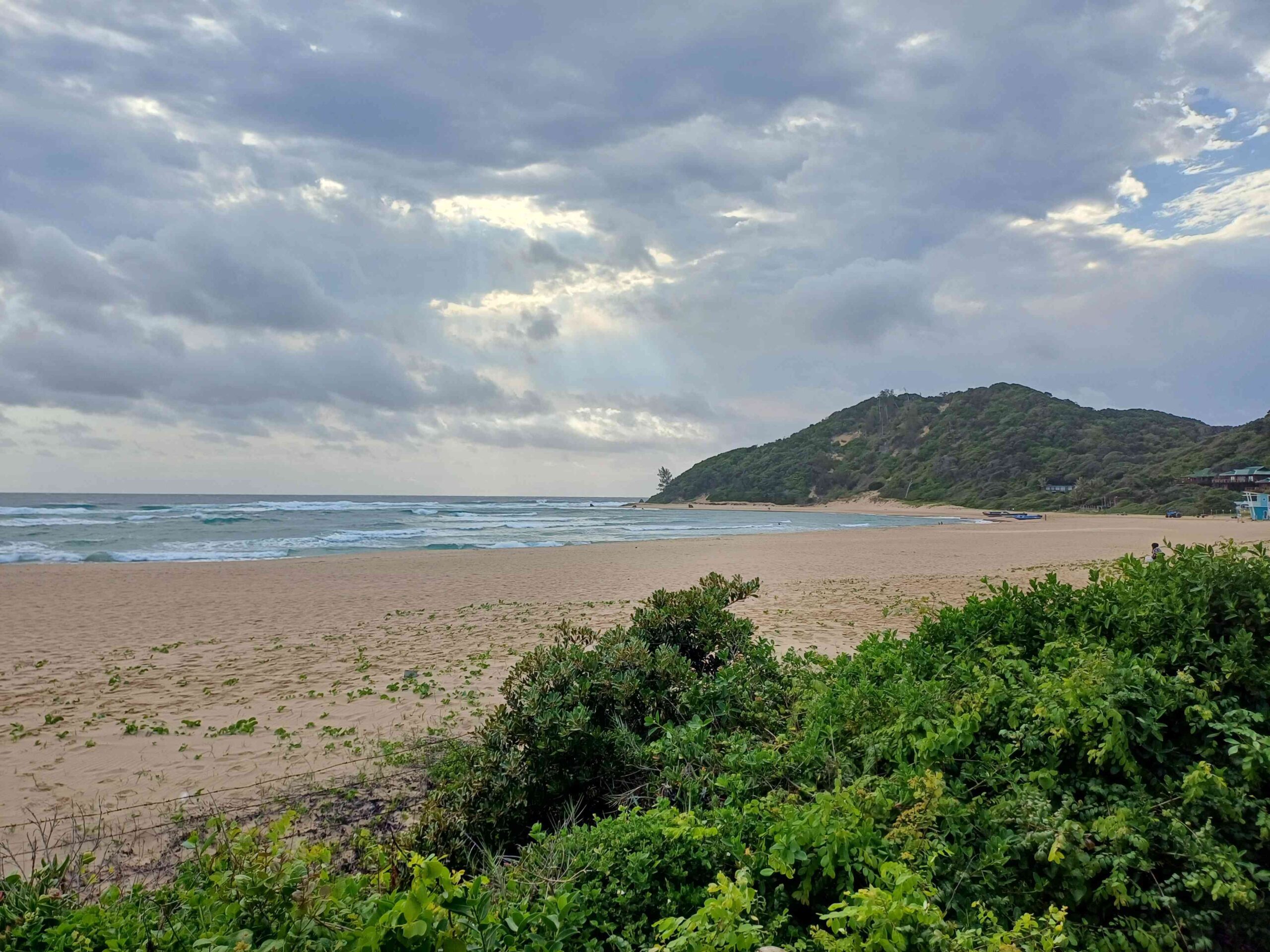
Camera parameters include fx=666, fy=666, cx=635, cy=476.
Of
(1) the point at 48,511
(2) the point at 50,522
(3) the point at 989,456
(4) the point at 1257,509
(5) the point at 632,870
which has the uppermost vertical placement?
(3) the point at 989,456

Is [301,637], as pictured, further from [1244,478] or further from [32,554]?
[1244,478]

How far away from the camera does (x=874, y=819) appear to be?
2682 mm

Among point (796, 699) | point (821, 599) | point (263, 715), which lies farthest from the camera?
point (821, 599)

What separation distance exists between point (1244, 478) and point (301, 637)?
81671mm

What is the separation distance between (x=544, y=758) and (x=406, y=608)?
424 inches

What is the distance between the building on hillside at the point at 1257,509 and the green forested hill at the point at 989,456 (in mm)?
6047

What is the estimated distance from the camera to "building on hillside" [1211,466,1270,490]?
6131 cm

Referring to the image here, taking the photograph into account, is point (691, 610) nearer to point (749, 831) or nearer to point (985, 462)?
point (749, 831)

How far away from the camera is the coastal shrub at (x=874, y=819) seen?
1858mm

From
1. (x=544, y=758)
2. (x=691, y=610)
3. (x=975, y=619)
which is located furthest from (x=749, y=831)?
(x=691, y=610)

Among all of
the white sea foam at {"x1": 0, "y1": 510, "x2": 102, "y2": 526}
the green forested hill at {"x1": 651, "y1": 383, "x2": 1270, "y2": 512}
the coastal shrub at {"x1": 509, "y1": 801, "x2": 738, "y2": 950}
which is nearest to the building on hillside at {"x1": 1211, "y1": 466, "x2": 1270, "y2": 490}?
the green forested hill at {"x1": 651, "y1": 383, "x2": 1270, "y2": 512}

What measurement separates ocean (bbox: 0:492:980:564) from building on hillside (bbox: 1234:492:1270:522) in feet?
67.8

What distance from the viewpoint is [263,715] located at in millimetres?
6992

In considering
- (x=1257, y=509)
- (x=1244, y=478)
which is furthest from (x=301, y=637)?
(x=1244, y=478)
